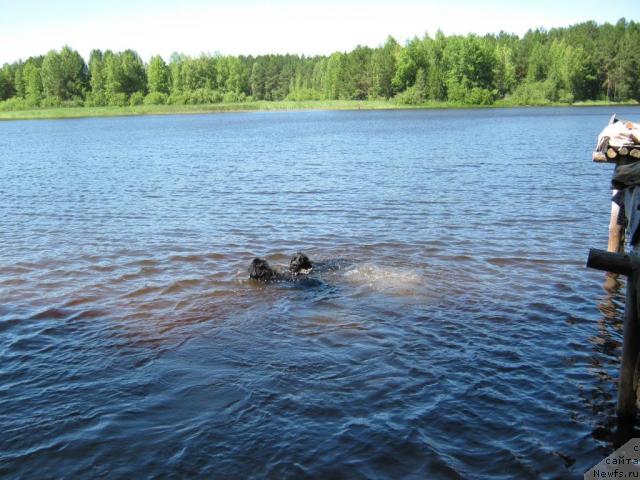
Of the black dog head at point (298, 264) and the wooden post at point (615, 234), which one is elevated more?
the wooden post at point (615, 234)

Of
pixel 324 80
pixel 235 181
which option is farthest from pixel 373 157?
pixel 324 80

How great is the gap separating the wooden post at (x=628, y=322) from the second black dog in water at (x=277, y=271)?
843 cm

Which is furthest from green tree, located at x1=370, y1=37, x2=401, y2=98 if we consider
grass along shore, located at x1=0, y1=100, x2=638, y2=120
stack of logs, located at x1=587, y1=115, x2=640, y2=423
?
stack of logs, located at x1=587, y1=115, x2=640, y2=423

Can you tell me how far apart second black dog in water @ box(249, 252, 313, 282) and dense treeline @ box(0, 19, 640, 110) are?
423ft

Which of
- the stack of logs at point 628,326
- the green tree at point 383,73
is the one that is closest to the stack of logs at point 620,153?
the stack of logs at point 628,326

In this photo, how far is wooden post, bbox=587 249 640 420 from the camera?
7.21 metres

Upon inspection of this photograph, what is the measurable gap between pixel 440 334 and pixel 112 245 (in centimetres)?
1267

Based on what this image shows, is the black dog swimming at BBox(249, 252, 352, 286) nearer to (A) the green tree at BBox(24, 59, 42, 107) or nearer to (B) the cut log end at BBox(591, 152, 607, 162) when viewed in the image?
(B) the cut log end at BBox(591, 152, 607, 162)

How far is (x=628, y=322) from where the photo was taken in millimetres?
7633

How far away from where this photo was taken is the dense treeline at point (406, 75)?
136 m

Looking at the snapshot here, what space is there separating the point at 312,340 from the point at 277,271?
4.43 meters

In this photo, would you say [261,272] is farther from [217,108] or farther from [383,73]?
[383,73]

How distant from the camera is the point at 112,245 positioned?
1964 cm

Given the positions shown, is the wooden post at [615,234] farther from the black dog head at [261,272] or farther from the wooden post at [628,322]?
the black dog head at [261,272]
